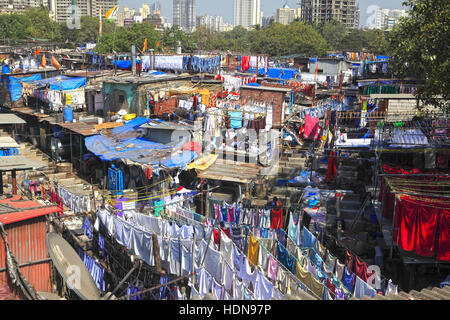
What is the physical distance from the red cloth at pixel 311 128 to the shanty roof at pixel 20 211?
41.3 feet

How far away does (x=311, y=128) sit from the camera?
65.9 feet

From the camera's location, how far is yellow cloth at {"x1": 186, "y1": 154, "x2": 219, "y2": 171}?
15.7 m

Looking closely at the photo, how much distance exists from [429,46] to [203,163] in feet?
25.3

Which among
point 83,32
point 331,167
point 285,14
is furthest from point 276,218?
point 285,14

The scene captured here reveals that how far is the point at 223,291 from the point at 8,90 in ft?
71.3

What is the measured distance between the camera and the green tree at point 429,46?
12620mm

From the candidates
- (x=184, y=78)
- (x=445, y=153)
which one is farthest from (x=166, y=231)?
(x=184, y=78)

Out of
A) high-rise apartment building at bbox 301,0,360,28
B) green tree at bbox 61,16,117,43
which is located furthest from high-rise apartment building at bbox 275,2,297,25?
green tree at bbox 61,16,117,43

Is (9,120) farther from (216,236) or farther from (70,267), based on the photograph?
(216,236)

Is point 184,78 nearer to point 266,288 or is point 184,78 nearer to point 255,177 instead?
point 255,177

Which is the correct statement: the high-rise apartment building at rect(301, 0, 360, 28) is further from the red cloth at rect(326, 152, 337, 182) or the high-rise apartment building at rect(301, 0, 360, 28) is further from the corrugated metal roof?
the corrugated metal roof

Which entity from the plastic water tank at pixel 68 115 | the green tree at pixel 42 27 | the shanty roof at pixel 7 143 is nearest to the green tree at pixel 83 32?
the green tree at pixel 42 27

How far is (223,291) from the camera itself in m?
9.09

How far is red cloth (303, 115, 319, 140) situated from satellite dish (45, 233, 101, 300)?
12.4m
